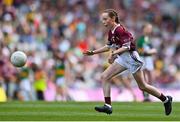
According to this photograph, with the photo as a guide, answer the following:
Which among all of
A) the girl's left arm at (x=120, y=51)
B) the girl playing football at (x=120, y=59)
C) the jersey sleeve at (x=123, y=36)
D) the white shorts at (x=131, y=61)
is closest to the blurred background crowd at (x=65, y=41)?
the girl playing football at (x=120, y=59)

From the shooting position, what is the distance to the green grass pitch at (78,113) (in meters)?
14.3

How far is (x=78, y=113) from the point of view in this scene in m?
15.7

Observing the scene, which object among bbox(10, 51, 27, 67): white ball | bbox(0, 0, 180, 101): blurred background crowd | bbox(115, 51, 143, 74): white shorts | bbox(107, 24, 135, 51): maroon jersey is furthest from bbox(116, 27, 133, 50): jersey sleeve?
bbox(0, 0, 180, 101): blurred background crowd

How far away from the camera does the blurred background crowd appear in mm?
25359

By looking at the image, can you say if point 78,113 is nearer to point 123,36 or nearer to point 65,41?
point 123,36

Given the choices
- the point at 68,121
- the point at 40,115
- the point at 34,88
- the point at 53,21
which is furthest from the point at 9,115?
the point at 53,21

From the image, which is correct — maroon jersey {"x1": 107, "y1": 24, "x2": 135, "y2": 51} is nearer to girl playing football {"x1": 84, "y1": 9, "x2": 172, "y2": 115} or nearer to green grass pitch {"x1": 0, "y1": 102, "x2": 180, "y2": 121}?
girl playing football {"x1": 84, "y1": 9, "x2": 172, "y2": 115}

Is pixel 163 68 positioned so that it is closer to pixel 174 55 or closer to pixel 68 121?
pixel 174 55

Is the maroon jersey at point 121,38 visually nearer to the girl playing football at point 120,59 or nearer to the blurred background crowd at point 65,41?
the girl playing football at point 120,59

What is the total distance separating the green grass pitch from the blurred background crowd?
7002mm

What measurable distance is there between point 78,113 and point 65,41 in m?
11.6

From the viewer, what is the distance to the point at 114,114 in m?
15.4

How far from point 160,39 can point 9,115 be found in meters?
14.7

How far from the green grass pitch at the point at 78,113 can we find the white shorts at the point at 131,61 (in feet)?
3.12
